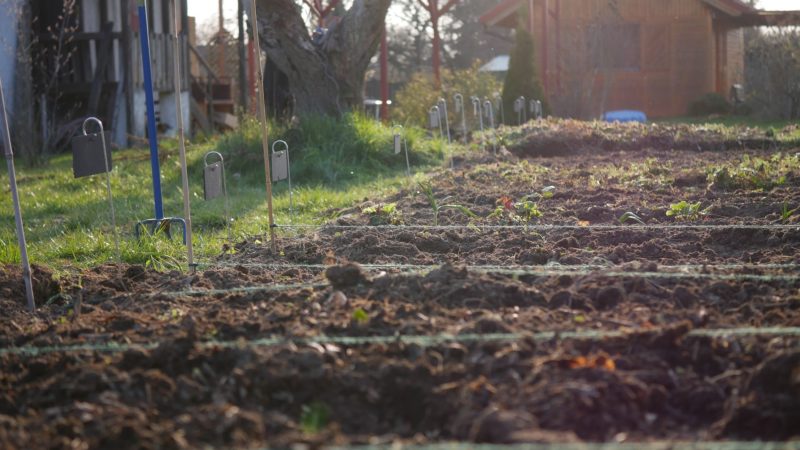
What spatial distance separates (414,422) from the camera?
3.35m

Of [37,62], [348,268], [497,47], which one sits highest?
[497,47]

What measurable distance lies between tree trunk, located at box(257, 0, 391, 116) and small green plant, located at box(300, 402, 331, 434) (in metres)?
11.5

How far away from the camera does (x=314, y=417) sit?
3332mm

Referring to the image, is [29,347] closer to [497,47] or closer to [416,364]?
[416,364]

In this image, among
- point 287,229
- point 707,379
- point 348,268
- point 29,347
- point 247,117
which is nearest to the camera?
point 707,379

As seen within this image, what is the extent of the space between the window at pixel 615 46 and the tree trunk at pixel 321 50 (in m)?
12.9

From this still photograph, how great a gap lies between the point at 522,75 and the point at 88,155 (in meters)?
17.8

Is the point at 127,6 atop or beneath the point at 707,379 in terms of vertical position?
atop

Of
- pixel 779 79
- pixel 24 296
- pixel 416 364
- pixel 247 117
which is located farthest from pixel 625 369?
pixel 779 79

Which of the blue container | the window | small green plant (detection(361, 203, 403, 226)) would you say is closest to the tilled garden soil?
small green plant (detection(361, 203, 403, 226))

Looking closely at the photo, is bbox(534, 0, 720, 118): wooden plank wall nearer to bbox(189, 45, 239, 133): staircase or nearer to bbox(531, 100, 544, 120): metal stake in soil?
bbox(531, 100, 544, 120): metal stake in soil

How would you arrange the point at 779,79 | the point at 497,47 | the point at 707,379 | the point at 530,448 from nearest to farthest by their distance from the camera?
the point at 530,448, the point at 707,379, the point at 779,79, the point at 497,47

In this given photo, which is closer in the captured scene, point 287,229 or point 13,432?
point 13,432

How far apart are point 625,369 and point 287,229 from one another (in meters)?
4.70
